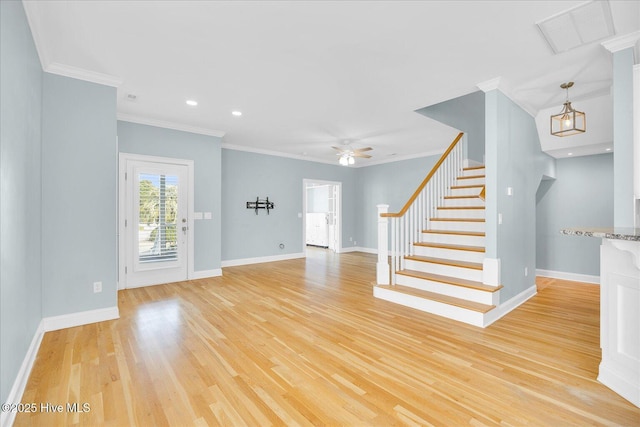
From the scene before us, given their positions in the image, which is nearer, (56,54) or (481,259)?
(56,54)

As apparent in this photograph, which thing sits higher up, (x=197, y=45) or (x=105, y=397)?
(x=197, y=45)

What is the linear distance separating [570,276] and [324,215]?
648 cm

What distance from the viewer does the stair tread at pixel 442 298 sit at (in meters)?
3.14

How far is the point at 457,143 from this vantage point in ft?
17.4

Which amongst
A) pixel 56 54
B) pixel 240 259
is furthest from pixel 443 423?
pixel 240 259

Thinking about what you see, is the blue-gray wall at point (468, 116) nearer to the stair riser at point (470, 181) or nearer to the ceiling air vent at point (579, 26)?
the stair riser at point (470, 181)

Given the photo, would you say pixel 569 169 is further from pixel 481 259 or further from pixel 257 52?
pixel 257 52

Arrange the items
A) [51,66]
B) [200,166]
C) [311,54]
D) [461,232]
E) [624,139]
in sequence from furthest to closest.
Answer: [200,166] < [461,232] < [51,66] < [311,54] < [624,139]

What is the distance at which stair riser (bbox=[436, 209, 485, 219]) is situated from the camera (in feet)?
14.7

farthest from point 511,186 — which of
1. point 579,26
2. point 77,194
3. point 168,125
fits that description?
point 168,125

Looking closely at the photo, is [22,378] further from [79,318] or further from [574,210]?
[574,210]

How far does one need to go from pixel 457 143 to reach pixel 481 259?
2461 millimetres

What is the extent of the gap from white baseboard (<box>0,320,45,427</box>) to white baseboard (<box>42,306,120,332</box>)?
19 centimetres

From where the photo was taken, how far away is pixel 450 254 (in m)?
4.14
